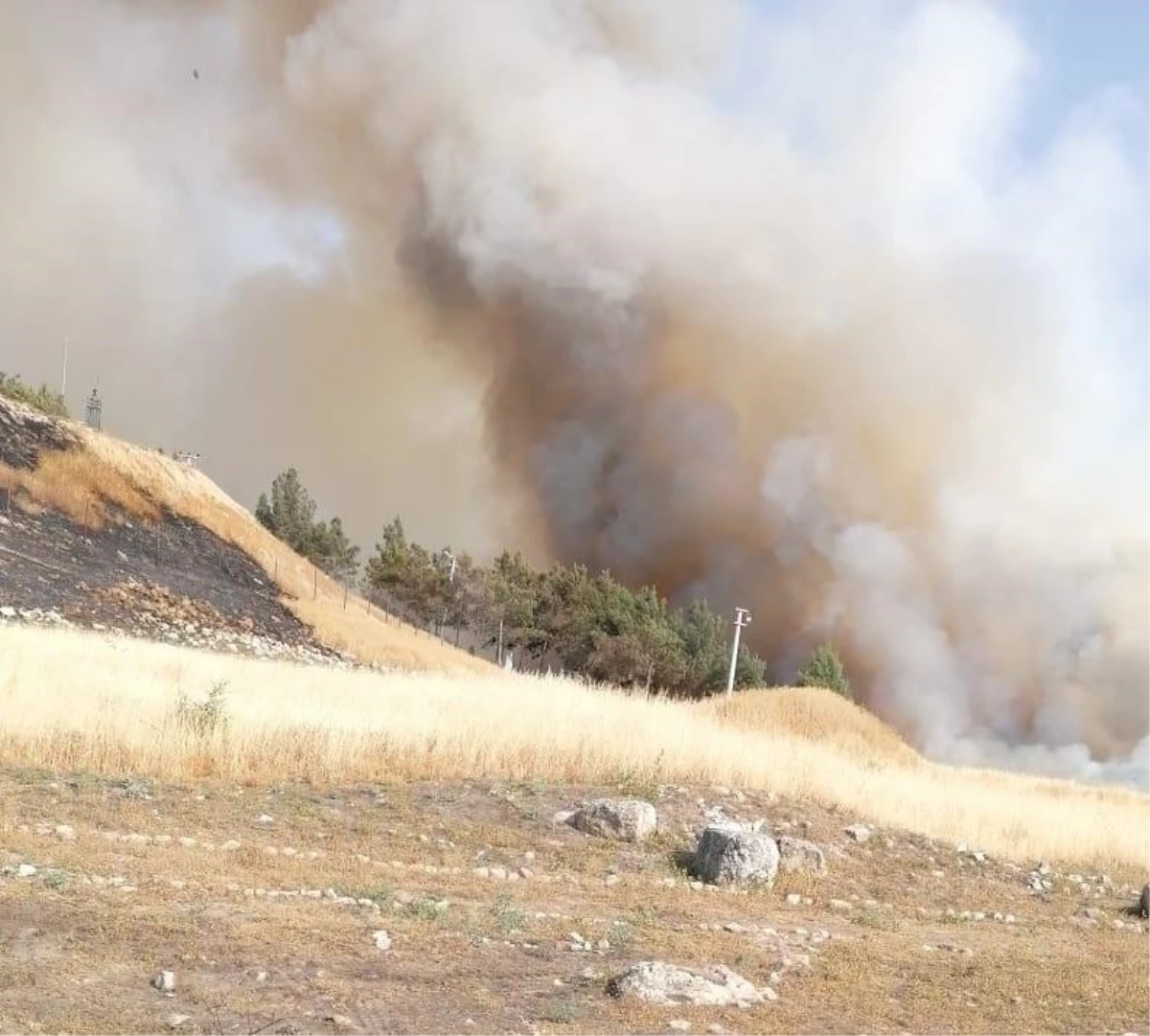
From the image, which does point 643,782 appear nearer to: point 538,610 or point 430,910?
point 430,910

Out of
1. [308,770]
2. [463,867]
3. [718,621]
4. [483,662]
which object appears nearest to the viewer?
[463,867]

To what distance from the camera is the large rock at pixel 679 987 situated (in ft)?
24.7

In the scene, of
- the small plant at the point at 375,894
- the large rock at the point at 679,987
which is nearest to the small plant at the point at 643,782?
the small plant at the point at 375,894

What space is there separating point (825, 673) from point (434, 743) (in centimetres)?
5601

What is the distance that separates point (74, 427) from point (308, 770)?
161 ft

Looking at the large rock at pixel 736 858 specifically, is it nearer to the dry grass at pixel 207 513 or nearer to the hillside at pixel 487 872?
the hillside at pixel 487 872

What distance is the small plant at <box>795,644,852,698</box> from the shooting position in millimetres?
68500

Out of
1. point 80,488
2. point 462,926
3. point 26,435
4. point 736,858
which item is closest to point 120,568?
point 80,488

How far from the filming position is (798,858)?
13047 mm

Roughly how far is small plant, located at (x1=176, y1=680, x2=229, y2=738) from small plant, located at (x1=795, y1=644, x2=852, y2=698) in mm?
54876

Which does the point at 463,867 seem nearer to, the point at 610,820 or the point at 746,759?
the point at 610,820

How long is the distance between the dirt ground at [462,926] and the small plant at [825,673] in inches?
2134

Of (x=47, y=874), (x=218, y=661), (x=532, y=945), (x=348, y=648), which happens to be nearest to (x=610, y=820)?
(x=532, y=945)

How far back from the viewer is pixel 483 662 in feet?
210
